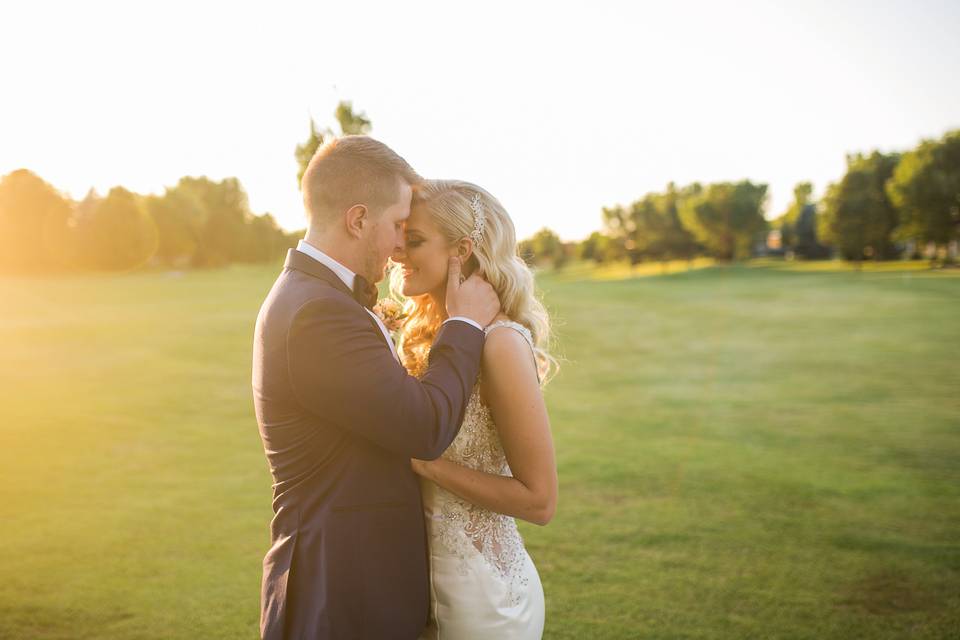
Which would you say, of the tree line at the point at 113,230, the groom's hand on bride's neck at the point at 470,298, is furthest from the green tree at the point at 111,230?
the groom's hand on bride's neck at the point at 470,298

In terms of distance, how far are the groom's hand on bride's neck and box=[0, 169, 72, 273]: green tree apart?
63.2 m

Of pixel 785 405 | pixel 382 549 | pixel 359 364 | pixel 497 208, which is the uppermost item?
Result: pixel 497 208

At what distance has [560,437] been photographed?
35.8 feet

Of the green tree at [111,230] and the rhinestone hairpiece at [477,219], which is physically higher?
the green tree at [111,230]

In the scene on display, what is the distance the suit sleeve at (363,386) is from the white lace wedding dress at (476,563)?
27.1 inches

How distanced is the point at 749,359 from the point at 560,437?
32.1ft

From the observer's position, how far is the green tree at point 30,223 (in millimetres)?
54972

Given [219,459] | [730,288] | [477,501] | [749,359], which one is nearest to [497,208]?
[477,501]

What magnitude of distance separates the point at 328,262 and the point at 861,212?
6507cm

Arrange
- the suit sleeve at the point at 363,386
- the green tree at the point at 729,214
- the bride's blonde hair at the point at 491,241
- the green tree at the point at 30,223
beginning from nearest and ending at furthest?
the suit sleeve at the point at 363,386 → the bride's blonde hair at the point at 491,241 → the green tree at the point at 30,223 → the green tree at the point at 729,214

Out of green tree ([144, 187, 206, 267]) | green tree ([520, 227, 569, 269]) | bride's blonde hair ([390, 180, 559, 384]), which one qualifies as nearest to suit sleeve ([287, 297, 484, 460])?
bride's blonde hair ([390, 180, 559, 384])

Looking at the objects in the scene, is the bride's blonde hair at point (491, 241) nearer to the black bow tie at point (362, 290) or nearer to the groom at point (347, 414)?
the groom at point (347, 414)

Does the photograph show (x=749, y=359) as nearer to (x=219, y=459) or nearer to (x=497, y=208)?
(x=219, y=459)

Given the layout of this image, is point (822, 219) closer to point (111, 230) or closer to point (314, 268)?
point (111, 230)
